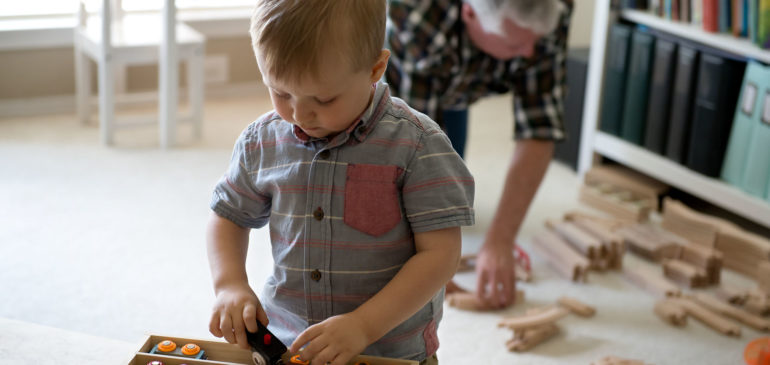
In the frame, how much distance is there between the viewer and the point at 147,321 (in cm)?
178

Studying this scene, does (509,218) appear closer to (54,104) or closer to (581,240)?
(581,240)

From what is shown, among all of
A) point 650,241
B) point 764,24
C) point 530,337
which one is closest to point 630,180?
point 650,241

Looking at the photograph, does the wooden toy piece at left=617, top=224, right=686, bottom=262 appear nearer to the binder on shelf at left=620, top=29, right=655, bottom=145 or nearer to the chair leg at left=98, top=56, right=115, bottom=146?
the binder on shelf at left=620, top=29, right=655, bottom=145

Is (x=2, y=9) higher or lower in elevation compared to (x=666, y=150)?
higher

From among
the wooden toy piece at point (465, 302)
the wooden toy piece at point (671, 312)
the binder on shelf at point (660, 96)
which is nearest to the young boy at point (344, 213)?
the wooden toy piece at point (465, 302)

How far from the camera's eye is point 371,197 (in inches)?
35.6

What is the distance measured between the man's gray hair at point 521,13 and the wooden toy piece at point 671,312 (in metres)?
0.73

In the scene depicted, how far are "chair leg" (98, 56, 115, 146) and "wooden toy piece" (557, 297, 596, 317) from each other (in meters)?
1.67

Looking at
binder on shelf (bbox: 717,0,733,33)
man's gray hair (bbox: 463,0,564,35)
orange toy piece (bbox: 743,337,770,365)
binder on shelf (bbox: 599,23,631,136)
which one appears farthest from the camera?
binder on shelf (bbox: 599,23,631,136)

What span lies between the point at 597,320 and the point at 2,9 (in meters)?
2.38

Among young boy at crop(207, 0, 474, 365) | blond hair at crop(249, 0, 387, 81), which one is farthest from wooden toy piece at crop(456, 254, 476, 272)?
blond hair at crop(249, 0, 387, 81)

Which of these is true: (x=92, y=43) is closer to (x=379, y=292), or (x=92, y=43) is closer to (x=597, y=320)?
(x=597, y=320)

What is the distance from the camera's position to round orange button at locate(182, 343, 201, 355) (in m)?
0.90

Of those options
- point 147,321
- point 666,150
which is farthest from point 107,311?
point 666,150
